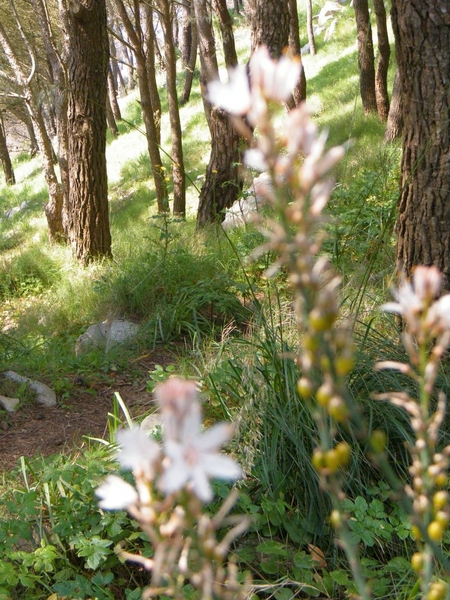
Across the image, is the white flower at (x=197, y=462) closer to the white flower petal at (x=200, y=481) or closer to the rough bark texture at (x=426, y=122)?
the white flower petal at (x=200, y=481)

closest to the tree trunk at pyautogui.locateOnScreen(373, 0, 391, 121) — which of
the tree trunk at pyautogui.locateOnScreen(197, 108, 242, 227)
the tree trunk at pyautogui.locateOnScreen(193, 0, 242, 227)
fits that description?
the tree trunk at pyautogui.locateOnScreen(193, 0, 242, 227)

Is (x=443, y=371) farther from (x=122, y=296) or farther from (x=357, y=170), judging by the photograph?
(x=357, y=170)

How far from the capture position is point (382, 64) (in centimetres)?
1138

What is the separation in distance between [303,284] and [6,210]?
69.4ft

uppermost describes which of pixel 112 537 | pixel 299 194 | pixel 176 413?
pixel 299 194

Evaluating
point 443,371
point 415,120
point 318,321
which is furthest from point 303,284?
point 415,120

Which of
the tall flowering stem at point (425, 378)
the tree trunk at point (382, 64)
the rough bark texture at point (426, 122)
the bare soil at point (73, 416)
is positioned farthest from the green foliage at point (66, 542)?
the tree trunk at point (382, 64)

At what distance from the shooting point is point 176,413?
20.0 inches

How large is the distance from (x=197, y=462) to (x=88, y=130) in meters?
7.09

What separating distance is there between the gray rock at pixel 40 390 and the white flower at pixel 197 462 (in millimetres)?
4026

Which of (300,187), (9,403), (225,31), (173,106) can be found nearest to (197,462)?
(300,187)

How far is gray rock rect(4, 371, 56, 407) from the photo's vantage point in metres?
4.35

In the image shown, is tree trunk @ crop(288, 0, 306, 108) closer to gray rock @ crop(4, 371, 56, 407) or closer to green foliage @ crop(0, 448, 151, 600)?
gray rock @ crop(4, 371, 56, 407)

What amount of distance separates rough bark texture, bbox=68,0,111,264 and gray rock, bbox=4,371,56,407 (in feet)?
9.80
